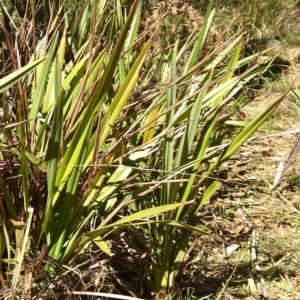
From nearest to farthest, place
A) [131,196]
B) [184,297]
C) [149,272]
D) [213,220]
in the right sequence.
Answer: [131,196] < [149,272] < [184,297] < [213,220]

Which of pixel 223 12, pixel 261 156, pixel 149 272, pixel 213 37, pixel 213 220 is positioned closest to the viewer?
pixel 149 272

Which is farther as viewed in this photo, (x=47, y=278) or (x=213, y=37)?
(x=213, y=37)

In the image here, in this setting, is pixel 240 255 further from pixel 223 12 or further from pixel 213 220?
pixel 223 12

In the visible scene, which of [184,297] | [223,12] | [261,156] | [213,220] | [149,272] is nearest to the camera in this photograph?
[149,272]

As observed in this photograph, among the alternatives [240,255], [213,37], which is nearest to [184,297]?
[240,255]

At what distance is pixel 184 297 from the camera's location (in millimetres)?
2250

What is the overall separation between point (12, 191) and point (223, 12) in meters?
3.40

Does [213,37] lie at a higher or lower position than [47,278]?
higher

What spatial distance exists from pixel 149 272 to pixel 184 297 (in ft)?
0.77

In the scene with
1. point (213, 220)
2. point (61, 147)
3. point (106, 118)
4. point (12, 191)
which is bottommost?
point (213, 220)

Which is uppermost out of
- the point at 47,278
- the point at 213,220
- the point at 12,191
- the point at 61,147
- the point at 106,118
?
the point at 106,118

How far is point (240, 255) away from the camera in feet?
8.54

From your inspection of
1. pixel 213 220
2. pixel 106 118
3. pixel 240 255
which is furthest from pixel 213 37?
pixel 106 118

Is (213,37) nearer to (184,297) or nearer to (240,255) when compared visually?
(240,255)
